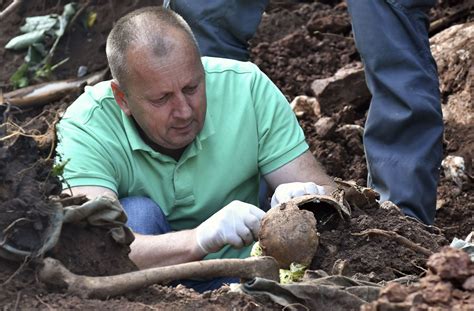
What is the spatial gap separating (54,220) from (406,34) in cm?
218

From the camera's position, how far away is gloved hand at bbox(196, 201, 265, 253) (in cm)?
362

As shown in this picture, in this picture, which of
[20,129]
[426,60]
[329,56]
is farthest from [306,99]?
[20,129]

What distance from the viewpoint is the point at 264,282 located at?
305cm

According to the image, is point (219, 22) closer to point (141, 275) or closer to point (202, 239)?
point (202, 239)

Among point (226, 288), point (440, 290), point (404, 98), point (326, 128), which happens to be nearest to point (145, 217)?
point (226, 288)

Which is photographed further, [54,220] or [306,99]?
[306,99]

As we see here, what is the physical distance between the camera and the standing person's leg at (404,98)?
4672mm

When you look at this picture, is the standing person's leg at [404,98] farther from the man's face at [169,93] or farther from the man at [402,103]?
the man's face at [169,93]

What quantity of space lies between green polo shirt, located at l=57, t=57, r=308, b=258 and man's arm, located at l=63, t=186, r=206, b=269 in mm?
310

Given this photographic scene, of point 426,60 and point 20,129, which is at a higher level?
point 20,129

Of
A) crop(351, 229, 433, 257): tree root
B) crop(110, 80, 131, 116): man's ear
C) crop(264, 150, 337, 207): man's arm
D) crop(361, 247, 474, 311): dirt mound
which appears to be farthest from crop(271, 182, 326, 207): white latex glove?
crop(361, 247, 474, 311): dirt mound

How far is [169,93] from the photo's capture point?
3.94m

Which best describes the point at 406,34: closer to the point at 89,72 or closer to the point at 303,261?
the point at 303,261

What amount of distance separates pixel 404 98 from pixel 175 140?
43.9 inches
